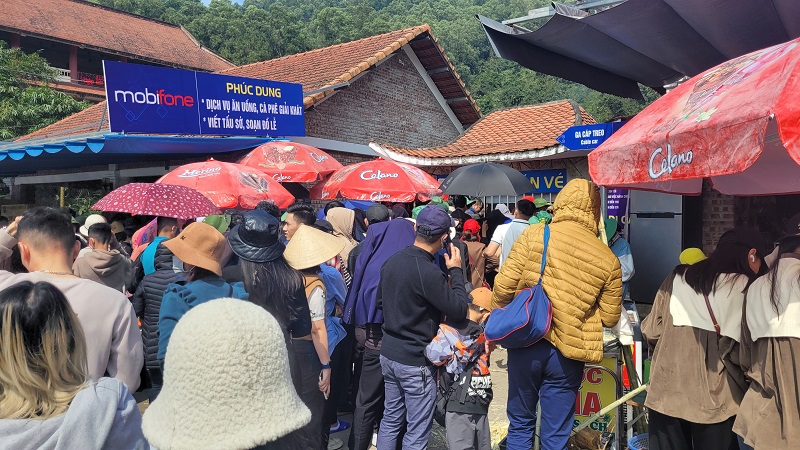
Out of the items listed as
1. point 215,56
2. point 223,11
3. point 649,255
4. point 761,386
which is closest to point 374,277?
point 761,386

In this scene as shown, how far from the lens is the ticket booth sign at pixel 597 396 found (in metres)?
4.47

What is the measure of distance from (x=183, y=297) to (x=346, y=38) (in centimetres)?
4540

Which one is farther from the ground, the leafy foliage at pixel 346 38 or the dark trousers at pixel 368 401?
the leafy foliage at pixel 346 38

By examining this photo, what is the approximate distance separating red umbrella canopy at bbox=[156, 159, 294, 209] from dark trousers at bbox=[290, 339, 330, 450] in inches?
144

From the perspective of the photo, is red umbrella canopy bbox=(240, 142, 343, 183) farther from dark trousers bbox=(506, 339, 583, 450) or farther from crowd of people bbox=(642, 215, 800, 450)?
crowd of people bbox=(642, 215, 800, 450)

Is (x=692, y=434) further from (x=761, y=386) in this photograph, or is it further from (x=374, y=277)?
(x=374, y=277)

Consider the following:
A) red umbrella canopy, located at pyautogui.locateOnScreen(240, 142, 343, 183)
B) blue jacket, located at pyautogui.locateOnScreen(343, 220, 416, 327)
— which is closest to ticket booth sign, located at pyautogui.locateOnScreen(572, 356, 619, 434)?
blue jacket, located at pyautogui.locateOnScreen(343, 220, 416, 327)

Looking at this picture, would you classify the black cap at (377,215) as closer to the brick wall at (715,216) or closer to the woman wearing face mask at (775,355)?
the woman wearing face mask at (775,355)

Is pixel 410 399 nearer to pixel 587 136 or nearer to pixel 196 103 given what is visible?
pixel 587 136

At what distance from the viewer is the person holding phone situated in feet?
12.3

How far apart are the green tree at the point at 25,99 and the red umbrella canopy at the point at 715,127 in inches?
729

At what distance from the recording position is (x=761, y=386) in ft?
9.63

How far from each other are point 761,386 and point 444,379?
176 centimetres

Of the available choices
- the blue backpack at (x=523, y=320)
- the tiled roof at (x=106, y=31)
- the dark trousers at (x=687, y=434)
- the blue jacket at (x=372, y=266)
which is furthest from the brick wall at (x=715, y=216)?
the tiled roof at (x=106, y=31)
